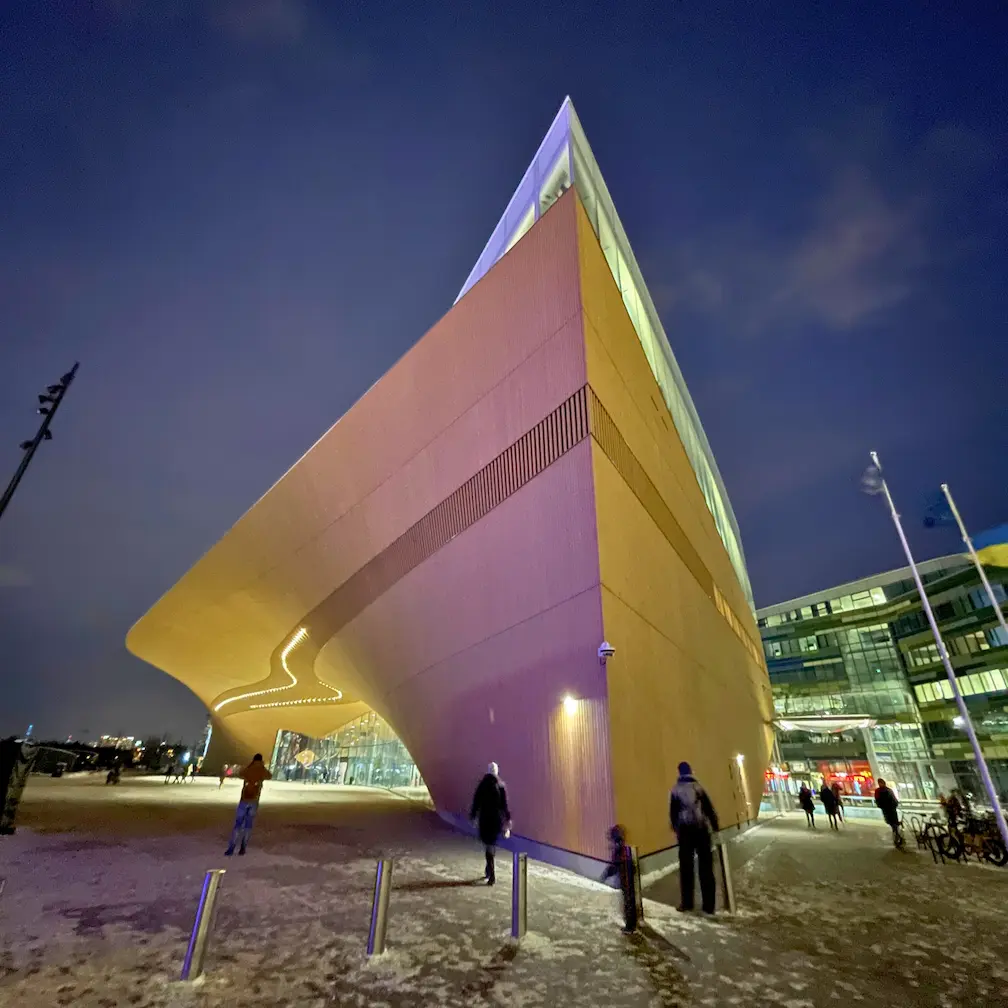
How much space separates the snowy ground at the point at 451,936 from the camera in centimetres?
357

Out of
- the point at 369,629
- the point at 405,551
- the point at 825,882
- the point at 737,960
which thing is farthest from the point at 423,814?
the point at 737,960

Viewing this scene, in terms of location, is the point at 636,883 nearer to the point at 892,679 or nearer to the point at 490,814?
the point at 490,814

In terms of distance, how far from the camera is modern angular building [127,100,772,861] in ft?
27.8

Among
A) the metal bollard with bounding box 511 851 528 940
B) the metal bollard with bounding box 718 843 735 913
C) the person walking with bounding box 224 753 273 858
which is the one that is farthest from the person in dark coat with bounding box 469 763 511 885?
the person walking with bounding box 224 753 273 858

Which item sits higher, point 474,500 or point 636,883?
point 474,500

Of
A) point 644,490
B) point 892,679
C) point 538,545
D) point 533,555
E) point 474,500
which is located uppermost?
point 892,679

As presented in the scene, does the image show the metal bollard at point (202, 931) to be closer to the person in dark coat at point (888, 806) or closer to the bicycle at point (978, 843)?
the bicycle at point (978, 843)


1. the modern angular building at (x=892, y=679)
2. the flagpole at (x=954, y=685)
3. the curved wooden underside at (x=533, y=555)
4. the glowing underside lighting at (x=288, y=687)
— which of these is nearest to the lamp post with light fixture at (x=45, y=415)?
the curved wooden underside at (x=533, y=555)

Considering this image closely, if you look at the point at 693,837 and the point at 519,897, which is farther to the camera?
the point at 693,837

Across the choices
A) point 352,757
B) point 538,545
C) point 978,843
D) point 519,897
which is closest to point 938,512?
point 978,843

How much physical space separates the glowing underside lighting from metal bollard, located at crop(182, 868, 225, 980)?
62.3 feet

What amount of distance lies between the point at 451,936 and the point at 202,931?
2093 mm

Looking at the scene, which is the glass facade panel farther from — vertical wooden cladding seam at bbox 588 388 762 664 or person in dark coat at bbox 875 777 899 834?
person in dark coat at bbox 875 777 899 834

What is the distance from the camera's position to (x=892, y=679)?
47250 millimetres
